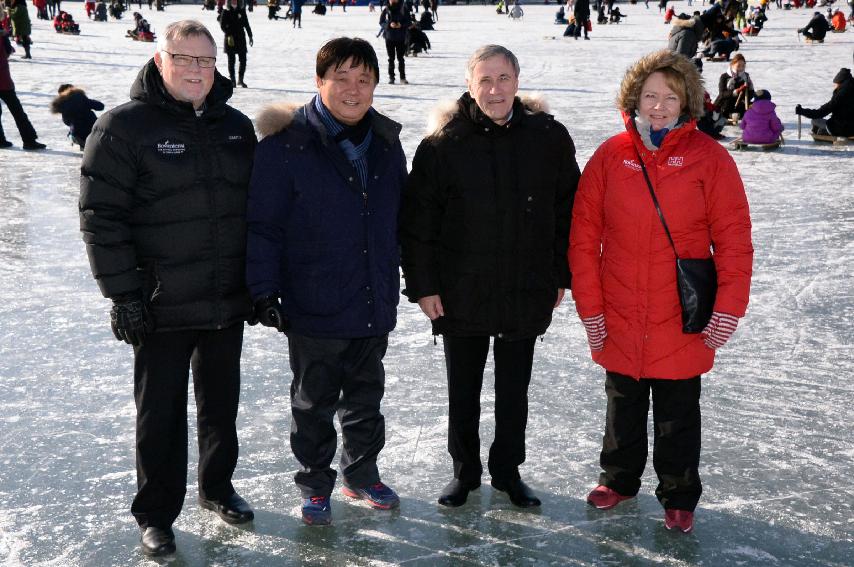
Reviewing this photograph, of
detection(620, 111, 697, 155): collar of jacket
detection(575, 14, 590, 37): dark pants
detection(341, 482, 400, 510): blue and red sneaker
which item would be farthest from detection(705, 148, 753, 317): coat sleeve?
detection(575, 14, 590, 37): dark pants

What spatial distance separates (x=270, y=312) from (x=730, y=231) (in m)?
1.41

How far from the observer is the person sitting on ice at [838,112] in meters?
10.2

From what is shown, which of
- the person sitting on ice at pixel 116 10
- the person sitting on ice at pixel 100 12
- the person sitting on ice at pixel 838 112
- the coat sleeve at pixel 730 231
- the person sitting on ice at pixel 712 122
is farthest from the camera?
the person sitting on ice at pixel 116 10

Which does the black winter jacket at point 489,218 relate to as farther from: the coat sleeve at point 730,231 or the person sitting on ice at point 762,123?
the person sitting on ice at point 762,123

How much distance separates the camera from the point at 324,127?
10.2ft

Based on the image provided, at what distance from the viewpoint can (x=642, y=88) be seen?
3.11 meters

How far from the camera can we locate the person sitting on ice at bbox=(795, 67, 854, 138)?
10.2 metres

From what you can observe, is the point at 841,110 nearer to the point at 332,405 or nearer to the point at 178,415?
the point at 332,405

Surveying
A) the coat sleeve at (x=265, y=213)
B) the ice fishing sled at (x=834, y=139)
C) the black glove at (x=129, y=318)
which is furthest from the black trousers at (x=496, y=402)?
the ice fishing sled at (x=834, y=139)

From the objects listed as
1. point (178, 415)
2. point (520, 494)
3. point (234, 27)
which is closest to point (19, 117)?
point (234, 27)

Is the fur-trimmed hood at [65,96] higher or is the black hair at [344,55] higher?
the black hair at [344,55]

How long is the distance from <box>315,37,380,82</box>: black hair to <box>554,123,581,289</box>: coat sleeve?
67cm

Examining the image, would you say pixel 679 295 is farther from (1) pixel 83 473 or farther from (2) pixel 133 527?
(1) pixel 83 473

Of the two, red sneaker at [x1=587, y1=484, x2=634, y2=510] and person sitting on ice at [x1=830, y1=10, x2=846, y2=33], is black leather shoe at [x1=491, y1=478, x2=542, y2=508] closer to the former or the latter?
red sneaker at [x1=587, y1=484, x2=634, y2=510]
